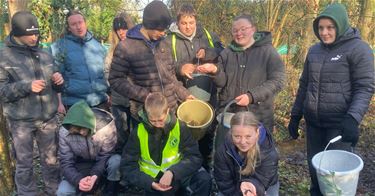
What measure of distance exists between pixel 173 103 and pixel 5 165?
1742 mm

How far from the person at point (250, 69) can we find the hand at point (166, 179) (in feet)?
1.76

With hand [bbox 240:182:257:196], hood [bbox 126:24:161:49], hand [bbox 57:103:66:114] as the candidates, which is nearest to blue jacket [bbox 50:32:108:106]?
hand [bbox 57:103:66:114]

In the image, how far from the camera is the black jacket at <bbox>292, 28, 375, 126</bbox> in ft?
9.89

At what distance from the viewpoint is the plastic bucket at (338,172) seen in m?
2.71

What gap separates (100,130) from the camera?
3.61 metres

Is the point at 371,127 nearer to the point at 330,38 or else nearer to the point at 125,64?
the point at 330,38

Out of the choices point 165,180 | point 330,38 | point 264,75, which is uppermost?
point 330,38

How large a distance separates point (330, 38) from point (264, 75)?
697 mm

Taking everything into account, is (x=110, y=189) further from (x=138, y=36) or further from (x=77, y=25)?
(x=77, y=25)

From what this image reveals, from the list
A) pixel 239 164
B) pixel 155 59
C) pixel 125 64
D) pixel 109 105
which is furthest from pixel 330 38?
pixel 109 105

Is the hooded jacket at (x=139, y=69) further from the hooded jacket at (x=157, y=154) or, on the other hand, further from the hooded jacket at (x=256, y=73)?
the hooded jacket at (x=256, y=73)

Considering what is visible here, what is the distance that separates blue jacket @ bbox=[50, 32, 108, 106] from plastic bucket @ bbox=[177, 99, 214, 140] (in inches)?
40.7

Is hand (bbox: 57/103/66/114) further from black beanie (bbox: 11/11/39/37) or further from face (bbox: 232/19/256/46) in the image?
face (bbox: 232/19/256/46)

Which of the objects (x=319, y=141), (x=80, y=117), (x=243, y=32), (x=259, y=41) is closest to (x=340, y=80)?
(x=319, y=141)
